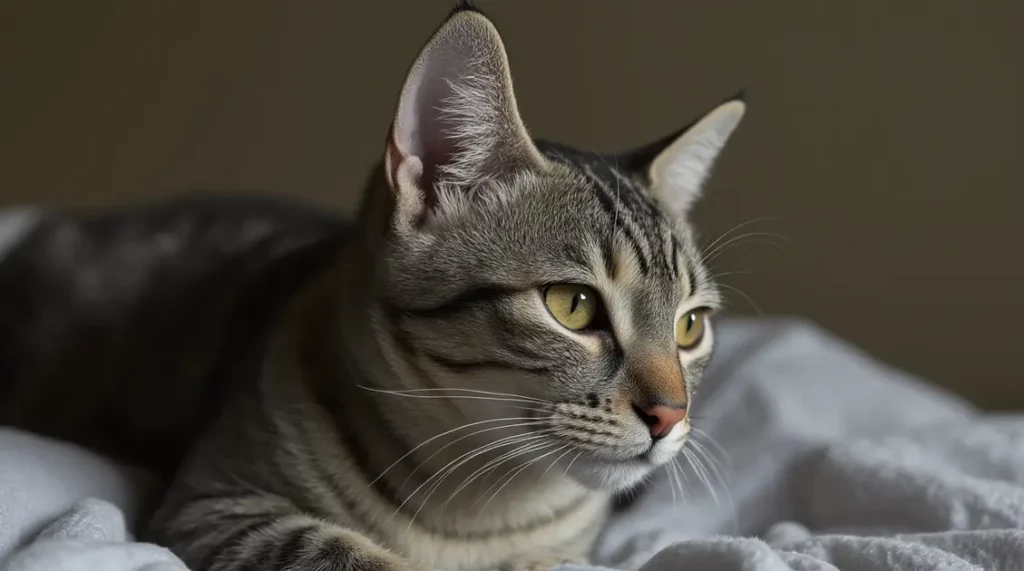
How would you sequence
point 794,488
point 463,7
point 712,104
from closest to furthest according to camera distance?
point 463,7
point 794,488
point 712,104

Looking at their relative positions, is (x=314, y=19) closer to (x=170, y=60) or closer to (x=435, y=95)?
(x=170, y=60)

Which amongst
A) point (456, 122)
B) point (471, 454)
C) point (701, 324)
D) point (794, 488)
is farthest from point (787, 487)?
point (456, 122)

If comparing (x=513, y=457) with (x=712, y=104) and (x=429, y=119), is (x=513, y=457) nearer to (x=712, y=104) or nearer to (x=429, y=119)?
(x=429, y=119)

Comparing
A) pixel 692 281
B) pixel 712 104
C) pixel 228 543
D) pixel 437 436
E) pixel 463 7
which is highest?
pixel 463 7

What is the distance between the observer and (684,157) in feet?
3.82

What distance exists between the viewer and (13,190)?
2457 millimetres

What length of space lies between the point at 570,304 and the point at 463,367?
0.13 m

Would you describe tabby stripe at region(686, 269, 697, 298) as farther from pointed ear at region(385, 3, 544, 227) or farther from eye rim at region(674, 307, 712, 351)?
pointed ear at region(385, 3, 544, 227)

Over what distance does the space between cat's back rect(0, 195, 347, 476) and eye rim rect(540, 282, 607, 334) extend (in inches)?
17.0

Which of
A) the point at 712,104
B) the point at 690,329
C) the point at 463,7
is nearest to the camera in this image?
the point at 463,7

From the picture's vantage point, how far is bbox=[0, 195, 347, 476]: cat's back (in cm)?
135

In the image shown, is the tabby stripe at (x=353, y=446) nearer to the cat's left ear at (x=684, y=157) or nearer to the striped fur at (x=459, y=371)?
the striped fur at (x=459, y=371)

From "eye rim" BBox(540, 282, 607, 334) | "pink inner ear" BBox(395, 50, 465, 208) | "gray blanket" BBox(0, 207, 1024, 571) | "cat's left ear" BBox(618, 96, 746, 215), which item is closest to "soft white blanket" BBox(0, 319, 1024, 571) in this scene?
"gray blanket" BBox(0, 207, 1024, 571)

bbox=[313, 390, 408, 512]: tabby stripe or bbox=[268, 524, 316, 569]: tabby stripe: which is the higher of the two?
bbox=[313, 390, 408, 512]: tabby stripe
